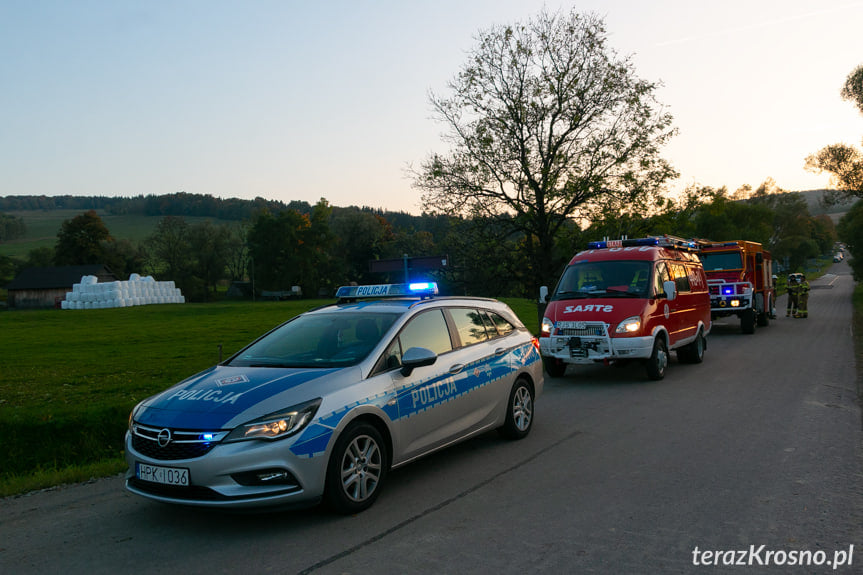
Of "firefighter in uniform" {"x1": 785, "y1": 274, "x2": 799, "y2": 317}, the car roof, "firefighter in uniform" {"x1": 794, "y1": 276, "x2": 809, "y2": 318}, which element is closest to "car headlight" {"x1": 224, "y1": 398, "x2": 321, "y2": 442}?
the car roof

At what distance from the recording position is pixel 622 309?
37.7 ft

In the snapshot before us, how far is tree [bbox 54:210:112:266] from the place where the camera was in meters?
97.8

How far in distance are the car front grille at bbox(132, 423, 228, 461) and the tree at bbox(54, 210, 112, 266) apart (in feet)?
343

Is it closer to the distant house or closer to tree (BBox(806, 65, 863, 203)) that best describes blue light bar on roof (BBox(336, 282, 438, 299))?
tree (BBox(806, 65, 863, 203))

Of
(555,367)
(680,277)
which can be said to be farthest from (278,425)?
(680,277)

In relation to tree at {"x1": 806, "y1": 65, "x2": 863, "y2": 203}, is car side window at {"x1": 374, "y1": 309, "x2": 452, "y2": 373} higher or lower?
lower

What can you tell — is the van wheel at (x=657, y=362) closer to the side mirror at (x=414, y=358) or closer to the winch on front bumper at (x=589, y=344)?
the winch on front bumper at (x=589, y=344)

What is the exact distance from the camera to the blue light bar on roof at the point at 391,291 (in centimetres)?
691

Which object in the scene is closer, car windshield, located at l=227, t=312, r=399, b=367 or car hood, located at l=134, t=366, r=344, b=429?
car hood, located at l=134, t=366, r=344, b=429

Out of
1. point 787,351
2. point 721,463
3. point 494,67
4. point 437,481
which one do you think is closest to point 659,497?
point 721,463

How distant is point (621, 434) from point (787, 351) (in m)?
10.3

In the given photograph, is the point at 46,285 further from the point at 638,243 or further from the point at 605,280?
the point at 605,280

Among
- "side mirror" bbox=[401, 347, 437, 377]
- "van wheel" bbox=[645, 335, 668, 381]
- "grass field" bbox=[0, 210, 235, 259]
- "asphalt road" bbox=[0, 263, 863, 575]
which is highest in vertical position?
"grass field" bbox=[0, 210, 235, 259]

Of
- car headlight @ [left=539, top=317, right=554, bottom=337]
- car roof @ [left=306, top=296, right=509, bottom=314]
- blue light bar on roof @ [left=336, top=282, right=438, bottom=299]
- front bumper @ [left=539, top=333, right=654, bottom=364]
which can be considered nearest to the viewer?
car roof @ [left=306, top=296, right=509, bottom=314]
